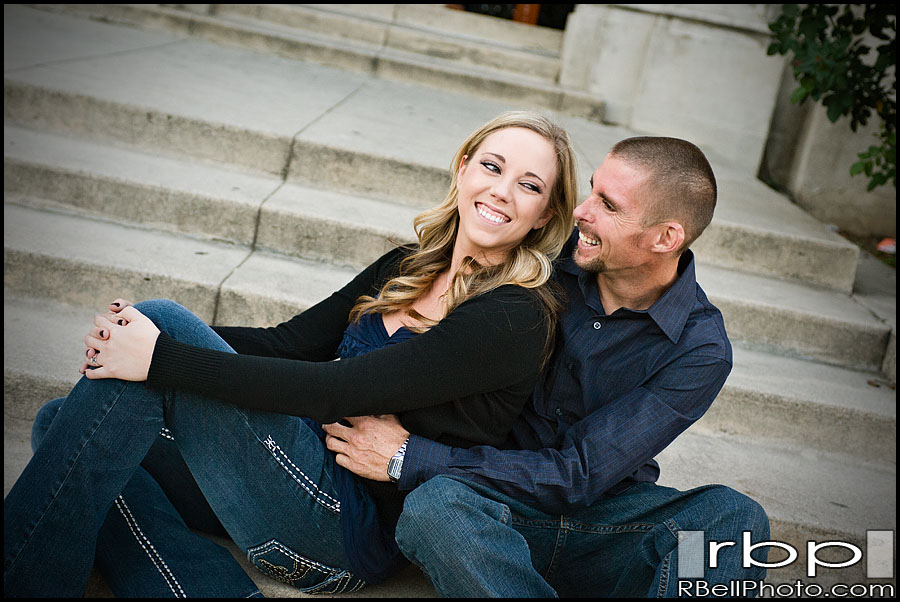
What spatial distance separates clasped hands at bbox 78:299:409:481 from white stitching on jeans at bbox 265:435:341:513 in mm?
90

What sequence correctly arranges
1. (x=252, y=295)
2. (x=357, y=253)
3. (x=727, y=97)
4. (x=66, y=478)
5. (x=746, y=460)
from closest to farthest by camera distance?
(x=66, y=478) < (x=746, y=460) < (x=252, y=295) < (x=357, y=253) < (x=727, y=97)

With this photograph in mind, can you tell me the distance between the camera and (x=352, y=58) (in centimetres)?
588

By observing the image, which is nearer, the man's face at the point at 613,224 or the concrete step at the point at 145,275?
the man's face at the point at 613,224

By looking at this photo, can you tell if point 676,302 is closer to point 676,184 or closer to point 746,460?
point 676,184

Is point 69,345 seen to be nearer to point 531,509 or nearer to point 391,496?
point 391,496

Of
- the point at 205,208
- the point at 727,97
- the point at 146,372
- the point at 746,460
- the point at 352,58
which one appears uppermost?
the point at 727,97

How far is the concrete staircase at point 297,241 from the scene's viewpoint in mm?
2885

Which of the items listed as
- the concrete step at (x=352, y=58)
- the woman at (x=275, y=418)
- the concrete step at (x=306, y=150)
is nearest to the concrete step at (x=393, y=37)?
the concrete step at (x=352, y=58)

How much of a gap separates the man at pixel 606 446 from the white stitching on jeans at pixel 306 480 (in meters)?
0.10

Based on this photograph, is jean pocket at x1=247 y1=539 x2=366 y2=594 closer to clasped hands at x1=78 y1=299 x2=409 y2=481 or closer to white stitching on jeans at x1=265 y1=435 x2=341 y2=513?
white stitching on jeans at x1=265 y1=435 x2=341 y2=513

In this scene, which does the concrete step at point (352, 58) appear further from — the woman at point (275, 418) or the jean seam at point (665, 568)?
the jean seam at point (665, 568)

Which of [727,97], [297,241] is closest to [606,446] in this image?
[297,241]

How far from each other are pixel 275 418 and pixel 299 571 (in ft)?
1.30

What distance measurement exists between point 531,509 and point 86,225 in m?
2.44
